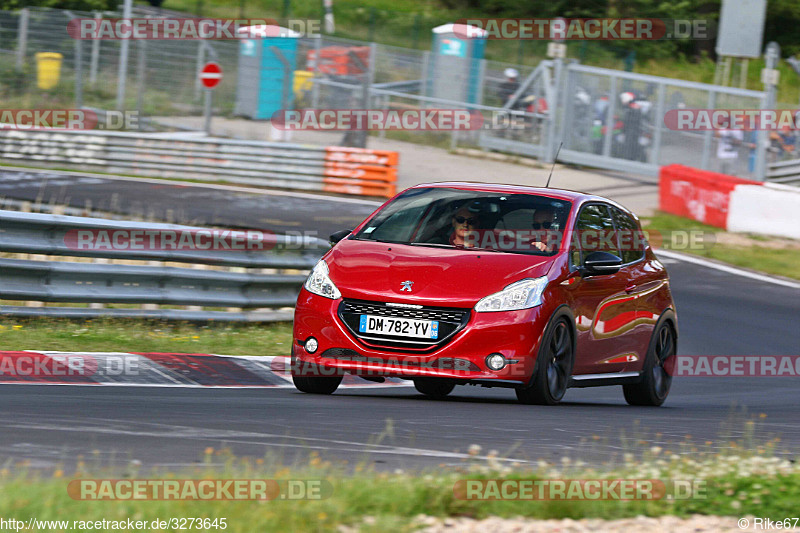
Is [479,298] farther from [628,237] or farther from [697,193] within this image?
[697,193]

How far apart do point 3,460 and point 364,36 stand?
43.1 meters

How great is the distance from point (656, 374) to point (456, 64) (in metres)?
22.7

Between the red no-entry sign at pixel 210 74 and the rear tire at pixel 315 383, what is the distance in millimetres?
21130

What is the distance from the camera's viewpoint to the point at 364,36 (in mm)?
47312

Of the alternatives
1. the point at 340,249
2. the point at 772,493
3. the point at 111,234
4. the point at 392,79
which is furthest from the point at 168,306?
the point at 392,79

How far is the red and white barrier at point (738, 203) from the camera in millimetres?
21984

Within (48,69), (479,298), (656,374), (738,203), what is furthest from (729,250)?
(48,69)

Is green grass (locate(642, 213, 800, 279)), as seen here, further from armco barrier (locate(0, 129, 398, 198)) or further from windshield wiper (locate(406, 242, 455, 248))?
windshield wiper (locate(406, 242, 455, 248))

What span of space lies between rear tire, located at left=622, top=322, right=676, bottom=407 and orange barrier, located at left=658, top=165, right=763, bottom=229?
12.5 m

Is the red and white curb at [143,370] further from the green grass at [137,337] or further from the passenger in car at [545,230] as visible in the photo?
the passenger in car at [545,230]

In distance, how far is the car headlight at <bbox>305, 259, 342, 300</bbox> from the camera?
838cm

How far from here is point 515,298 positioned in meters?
8.22

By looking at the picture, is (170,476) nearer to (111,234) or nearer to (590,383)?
(590,383)

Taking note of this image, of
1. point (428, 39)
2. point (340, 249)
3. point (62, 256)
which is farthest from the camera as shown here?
point (428, 39)
